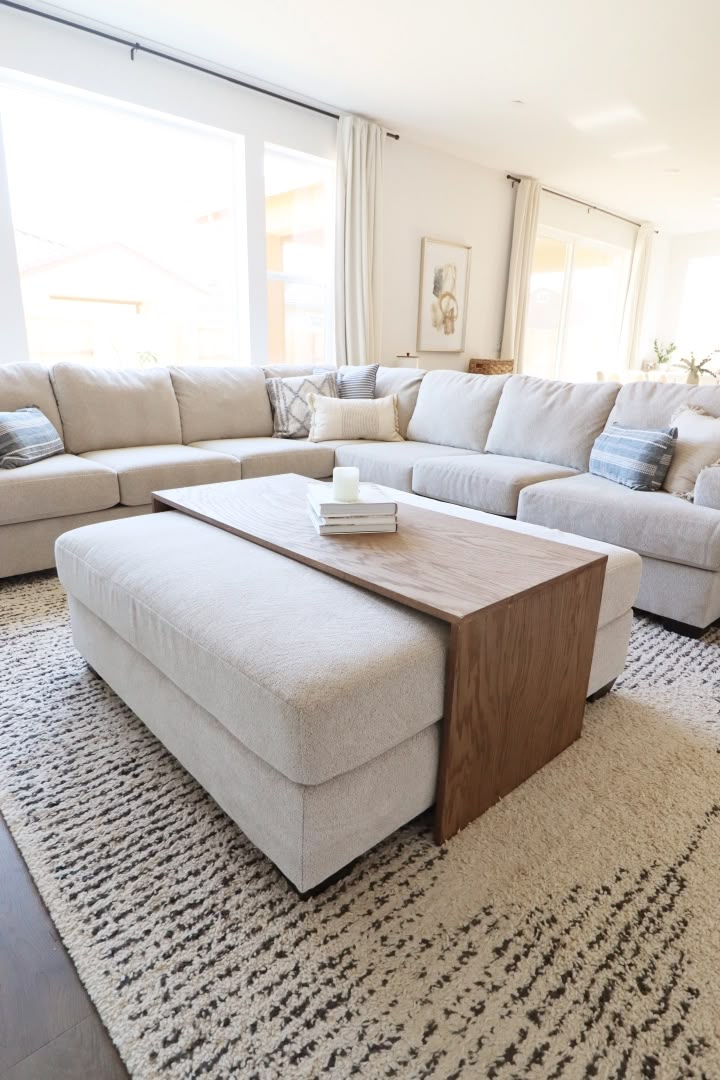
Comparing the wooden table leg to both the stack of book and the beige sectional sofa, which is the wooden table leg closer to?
the stack of book

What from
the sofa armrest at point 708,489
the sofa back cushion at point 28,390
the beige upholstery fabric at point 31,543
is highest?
the sofa back cushion at point 28,390

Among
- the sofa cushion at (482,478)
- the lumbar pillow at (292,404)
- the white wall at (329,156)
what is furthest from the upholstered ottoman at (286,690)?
the white wall at (329,156)

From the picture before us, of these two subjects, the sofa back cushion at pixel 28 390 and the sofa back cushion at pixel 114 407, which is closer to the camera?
the sofa back cushion at pixel 28 390

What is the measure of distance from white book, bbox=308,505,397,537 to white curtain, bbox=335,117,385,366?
11.3ft

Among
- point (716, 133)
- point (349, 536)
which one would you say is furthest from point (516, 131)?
point (349, 536)

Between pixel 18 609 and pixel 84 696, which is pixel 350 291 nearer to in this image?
pixel 18 609

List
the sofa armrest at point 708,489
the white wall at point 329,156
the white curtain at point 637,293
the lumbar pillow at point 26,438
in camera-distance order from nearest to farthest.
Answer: the sofa armrest at point 708,489, the lumbar pillow at point 26,438, the white wall at point 329,156, the white curtain at point 637,293

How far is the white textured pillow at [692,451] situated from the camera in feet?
7.68

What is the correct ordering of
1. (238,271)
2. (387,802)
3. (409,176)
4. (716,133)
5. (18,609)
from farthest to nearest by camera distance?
(409,176) → (716,133) → (238,271) → (18,609) → (387,802)

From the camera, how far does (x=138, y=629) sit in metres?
1.32

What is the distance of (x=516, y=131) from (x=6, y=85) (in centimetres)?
341

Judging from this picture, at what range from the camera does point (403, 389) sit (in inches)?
146

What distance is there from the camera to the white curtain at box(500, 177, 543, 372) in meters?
5.81

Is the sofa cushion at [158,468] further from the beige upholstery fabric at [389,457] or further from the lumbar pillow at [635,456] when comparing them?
the lumbar pillow at [635,456]
